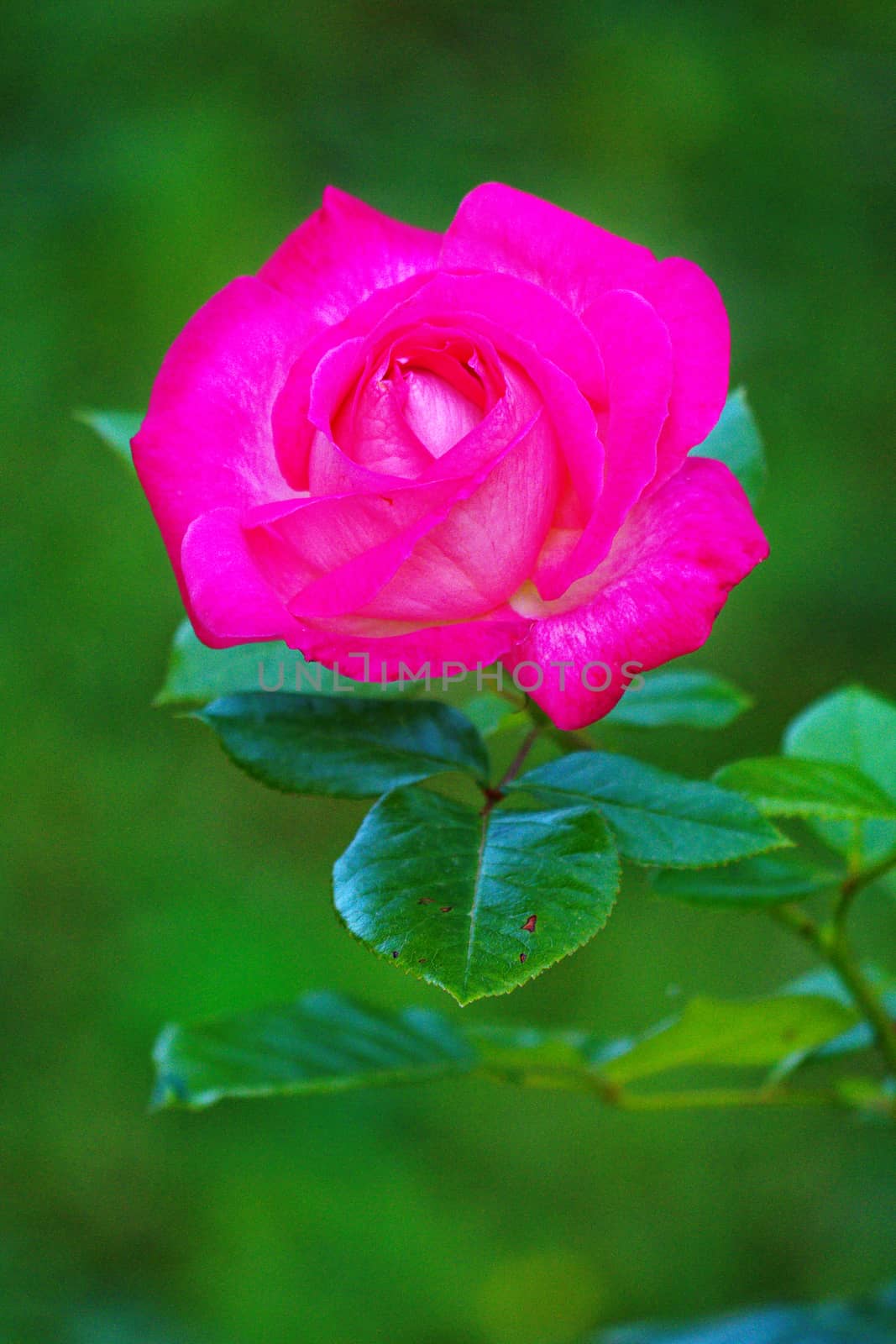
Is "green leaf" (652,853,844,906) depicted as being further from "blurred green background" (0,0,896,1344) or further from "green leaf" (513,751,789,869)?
"blurred green background" (0,0,896,1344)

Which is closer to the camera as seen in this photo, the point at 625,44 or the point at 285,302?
the point at 285,302

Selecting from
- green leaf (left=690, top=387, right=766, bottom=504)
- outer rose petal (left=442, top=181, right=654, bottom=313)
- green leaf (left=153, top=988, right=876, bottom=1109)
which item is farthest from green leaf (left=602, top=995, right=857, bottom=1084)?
outer rose petal (left=442, top=181, right=654, bottom=313)

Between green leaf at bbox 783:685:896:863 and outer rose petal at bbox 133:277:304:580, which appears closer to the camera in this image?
outer rose petal at bbox 133:277:304:580

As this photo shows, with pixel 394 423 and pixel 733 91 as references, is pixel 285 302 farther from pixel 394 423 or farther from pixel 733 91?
pixel 733 91

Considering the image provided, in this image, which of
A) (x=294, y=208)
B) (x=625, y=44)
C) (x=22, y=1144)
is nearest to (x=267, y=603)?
(x=22, y=1144)

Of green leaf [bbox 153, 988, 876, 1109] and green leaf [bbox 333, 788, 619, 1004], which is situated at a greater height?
green leaf [bbox 333, 788, 619, 1004]

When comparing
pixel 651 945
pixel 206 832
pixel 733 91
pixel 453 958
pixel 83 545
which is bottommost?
pixel 651 945

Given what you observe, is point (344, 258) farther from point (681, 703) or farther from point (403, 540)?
point (681, 703)
